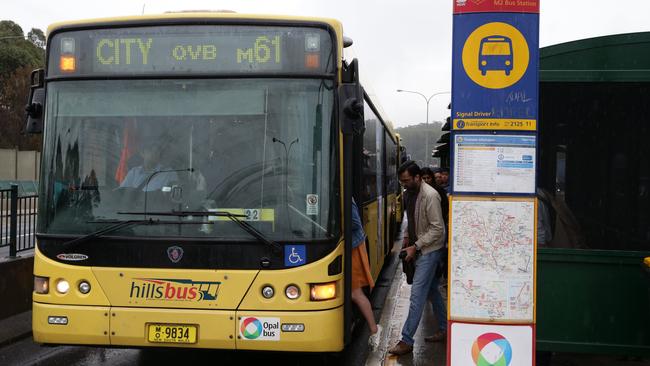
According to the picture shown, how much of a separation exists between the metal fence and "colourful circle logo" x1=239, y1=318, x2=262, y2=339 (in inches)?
157

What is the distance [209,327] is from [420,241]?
2.45 metres

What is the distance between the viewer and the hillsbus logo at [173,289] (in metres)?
5.34

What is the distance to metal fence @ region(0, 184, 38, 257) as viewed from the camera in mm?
7980

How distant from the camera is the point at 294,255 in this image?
5324 millimetres

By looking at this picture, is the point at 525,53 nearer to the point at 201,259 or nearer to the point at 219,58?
the point at 219,58

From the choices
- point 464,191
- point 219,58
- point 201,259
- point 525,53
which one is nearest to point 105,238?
point 201,259

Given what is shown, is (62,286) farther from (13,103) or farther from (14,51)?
(13,103)

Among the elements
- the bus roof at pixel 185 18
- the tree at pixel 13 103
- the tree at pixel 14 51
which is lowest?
the bus roof at pixel 185 18

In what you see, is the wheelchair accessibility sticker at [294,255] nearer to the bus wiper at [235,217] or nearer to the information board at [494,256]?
the bus wiper at [235,217]

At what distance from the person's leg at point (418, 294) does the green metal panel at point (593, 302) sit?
4.40 feet

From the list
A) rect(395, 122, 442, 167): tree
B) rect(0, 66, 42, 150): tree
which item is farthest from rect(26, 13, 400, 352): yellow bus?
rect(395, 122, 442, 167): tree

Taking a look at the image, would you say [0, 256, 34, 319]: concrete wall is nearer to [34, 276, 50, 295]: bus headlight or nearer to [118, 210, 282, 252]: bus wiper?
[34, 276, 50, 295]: bus headlight

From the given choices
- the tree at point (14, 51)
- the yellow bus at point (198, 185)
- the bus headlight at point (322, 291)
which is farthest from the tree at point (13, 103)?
the bus headlight at point (322, 291)

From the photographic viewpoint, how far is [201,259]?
535 centimetres
